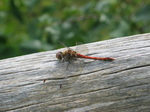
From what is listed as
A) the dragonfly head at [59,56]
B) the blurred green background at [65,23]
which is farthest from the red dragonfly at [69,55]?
the blurred green background at [65,23]

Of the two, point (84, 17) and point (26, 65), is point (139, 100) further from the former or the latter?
point (84, 17)

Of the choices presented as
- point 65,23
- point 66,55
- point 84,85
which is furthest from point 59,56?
point 65,23

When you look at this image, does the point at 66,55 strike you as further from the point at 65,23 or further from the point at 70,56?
the point at 65,23

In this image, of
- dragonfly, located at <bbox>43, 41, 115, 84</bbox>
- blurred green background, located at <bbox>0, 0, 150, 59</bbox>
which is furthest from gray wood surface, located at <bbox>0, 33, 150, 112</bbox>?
blurred green background, located at <bbox>0, 0, 150, 59</bbox>

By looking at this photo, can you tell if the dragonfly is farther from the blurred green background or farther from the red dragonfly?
the blurred green background

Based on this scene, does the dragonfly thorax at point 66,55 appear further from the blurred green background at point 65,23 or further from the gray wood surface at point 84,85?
the blurred green background at point 65,23
